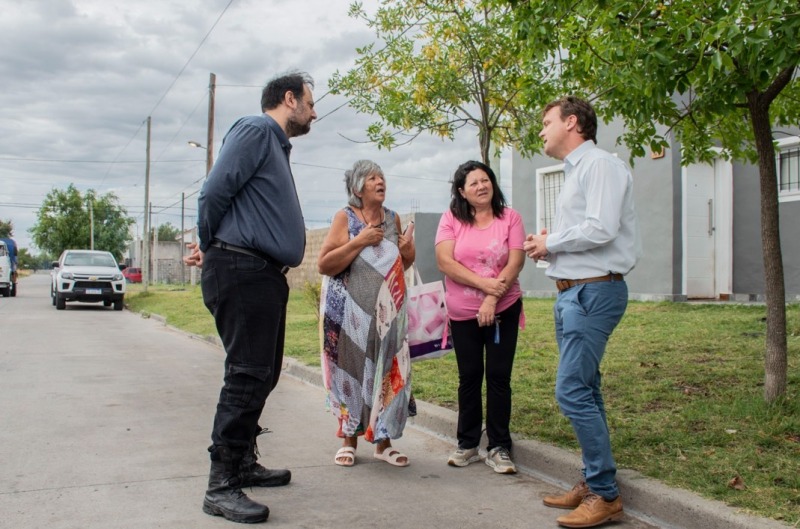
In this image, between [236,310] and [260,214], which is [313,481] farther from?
[260,214]

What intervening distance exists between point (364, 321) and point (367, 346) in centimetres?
15

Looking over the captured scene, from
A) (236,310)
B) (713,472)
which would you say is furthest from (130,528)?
(713,472)

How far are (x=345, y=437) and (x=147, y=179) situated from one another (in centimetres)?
3358

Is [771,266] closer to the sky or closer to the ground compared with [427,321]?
closer to the sky

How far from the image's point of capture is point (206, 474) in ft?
14.3

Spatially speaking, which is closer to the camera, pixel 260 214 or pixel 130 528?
pixel 130 528

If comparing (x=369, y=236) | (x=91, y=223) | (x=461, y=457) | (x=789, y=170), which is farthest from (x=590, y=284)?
(x=91, y=223)

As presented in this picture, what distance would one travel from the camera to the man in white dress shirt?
138 inches

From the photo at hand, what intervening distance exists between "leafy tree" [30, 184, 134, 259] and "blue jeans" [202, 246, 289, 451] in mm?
73257

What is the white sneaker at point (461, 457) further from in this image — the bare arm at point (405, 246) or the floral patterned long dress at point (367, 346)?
the bare arm at point (405, 246)

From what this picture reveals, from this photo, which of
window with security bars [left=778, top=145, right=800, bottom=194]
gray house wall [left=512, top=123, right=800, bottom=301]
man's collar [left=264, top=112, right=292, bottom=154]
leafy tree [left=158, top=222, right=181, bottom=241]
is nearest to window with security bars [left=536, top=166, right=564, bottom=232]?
gray house wall [left=512, top=123, right=800, bottom=301]

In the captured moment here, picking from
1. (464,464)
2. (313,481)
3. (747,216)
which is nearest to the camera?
(313,481)

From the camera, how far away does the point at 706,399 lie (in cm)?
535

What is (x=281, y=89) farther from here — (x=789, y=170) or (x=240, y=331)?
(x=789, y=170)
